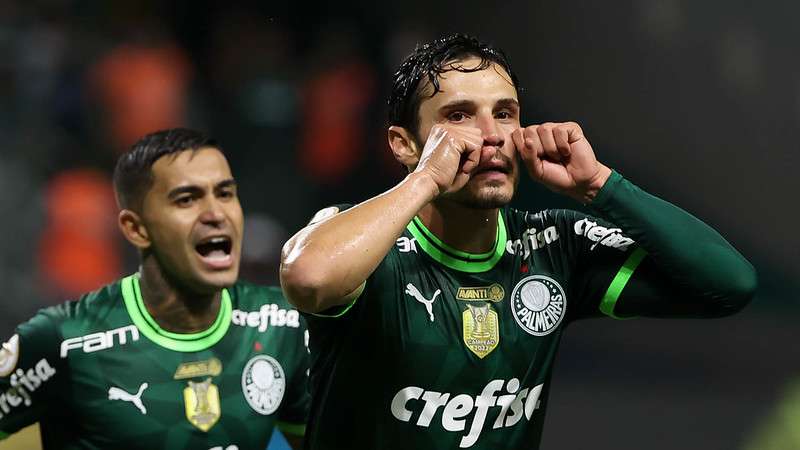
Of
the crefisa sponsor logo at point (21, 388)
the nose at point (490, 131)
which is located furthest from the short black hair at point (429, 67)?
the crefisa sponsor logo at point (21, 388)

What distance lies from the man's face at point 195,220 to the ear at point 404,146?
1.36m

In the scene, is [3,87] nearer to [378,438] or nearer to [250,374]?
[250,374]

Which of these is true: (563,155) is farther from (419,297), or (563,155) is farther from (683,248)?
(419,297)

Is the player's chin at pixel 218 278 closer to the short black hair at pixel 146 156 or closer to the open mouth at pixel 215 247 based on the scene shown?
the open mouth at pixel 215 247

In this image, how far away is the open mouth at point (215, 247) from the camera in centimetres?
383

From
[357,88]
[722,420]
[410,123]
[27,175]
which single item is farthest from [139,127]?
[410,123]

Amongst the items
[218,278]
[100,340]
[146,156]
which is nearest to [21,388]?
[100,340]

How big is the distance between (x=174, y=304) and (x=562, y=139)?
1928 millimetres

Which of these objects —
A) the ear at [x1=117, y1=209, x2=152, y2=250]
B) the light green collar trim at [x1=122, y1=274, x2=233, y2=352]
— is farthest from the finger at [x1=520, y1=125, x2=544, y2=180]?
the ear at [x1=117, y1=209, x2=152, y2=250]

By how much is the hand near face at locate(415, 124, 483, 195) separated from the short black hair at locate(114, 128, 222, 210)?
185cm

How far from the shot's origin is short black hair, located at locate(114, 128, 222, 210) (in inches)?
156

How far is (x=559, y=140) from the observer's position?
2.42 meters

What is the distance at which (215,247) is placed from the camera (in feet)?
13.1

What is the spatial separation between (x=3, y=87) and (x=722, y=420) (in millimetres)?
5272
